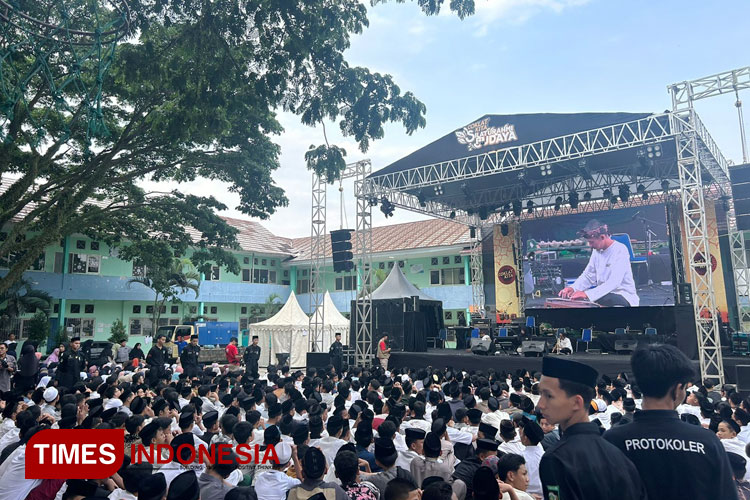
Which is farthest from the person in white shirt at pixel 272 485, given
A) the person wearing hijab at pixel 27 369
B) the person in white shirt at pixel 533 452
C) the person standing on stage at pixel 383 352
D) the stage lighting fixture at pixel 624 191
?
the stage lighting fixture at pixel 624 191

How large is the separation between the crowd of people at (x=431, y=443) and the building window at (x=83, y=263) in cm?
1653

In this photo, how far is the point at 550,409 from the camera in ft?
6.86

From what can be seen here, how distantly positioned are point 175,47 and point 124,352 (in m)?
11.8

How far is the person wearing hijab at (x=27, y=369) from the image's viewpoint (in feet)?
28.6

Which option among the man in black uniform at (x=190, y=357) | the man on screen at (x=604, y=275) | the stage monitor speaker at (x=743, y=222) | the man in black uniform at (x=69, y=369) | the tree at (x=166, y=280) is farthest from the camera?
the tree at (x=166, y=280)

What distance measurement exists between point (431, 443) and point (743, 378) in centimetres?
910

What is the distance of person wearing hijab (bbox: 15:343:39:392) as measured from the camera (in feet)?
28.6

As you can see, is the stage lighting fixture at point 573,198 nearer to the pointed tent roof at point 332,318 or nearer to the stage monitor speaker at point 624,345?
the stage monitor speaker at point 624,345

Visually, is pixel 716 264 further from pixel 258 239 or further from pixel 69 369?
pixel 258 239

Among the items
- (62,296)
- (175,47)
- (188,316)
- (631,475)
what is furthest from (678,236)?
(62,296)

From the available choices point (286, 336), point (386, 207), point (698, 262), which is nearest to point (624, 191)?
point (698, 262)

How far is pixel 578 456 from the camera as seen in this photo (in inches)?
72.5

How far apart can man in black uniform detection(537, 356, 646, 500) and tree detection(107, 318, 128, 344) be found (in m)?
24.4

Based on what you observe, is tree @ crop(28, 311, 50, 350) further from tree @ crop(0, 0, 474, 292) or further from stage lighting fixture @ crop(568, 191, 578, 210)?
stage lighting fixture @ crop(568, 191, 578, 210)
